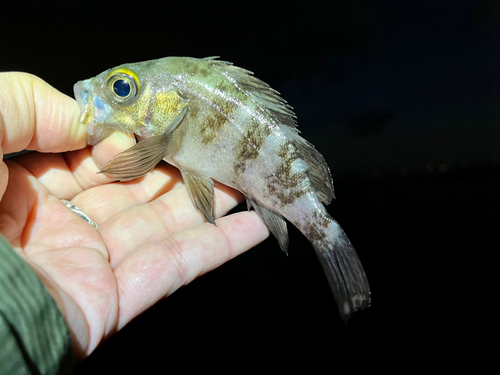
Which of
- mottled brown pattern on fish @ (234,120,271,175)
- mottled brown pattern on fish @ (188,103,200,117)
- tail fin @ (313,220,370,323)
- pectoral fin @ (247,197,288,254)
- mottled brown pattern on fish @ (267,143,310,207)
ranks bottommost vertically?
tail fin @ (313,220,370,323)

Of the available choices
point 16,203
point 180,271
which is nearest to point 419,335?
point 180,271

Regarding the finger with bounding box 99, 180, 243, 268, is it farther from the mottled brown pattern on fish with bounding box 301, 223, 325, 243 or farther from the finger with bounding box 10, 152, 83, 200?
the mottled brown pattern on fish with bounding box 301, 223, 325, 243

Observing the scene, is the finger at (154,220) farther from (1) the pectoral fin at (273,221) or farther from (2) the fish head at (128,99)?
(2) the fish head at (128,99)

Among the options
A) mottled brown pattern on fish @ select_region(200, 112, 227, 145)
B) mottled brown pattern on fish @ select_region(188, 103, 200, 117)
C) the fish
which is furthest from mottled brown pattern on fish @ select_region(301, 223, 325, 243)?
mottled brown pattern on fish @ select_region(188, 103, 200, 117)

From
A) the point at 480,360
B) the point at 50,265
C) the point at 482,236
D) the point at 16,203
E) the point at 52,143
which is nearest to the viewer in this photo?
Result: the point at 50,265

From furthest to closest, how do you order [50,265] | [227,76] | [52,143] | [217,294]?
[217,294], [227,76], [52,143], [50,265]

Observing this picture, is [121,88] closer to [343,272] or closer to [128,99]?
[128,99]

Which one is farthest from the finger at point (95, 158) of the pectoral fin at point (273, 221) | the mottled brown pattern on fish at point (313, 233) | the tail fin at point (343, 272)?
the tail fin at point (343, 272)

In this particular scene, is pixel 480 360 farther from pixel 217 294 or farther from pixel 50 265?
pixel 50 265
